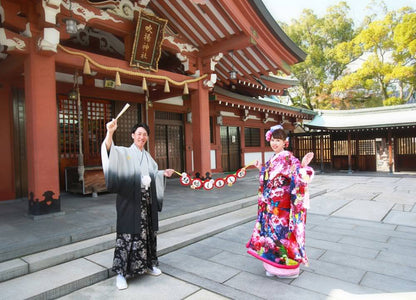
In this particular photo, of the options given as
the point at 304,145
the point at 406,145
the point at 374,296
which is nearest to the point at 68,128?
the point at 374,296

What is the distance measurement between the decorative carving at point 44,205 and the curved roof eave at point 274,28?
594 centimetres

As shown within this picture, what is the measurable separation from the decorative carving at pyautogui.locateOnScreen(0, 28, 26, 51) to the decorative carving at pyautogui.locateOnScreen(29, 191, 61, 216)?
2.41 m

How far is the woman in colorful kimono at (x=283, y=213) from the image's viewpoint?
3.02 meters

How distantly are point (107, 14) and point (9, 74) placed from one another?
7.79 feet

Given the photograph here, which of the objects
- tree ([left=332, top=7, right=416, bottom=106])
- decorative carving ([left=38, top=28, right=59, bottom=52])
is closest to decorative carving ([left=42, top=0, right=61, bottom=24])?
decorative carving ([left=38, top=28, right=59, bottom=52])

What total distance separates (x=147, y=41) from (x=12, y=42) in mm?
2566

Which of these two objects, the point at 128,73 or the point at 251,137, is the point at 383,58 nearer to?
the point at 251,137

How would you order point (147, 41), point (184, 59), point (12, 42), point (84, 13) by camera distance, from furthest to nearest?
1. point (184, 59)
2. point (147, 41)
3. point (84, 13)
4. point (12, 42)

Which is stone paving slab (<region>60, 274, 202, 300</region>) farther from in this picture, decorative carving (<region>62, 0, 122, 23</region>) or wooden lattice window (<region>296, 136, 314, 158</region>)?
wooden lattice window (<region>296, 136, 314, 158</region>)

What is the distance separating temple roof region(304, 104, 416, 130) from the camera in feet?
44.4

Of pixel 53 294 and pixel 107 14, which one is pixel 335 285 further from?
pixel 107 14

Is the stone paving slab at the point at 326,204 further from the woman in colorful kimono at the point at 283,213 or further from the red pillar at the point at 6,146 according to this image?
the red pillar at the point at 6,146

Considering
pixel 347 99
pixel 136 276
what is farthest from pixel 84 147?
pixel 347 99

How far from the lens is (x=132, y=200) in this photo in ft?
9.65
